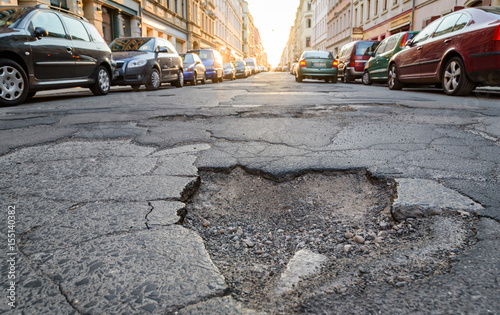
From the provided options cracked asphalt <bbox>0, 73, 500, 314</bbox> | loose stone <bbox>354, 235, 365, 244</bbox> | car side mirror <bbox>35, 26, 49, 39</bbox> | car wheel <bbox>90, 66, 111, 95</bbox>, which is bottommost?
loose stone <bbox>354, 235, 365, 244</bbox>

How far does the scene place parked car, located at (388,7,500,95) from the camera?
6.24 meters

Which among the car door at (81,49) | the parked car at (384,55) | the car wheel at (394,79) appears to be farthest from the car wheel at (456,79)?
the car door at (81,49)

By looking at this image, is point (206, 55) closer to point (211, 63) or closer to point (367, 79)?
point (211, 63)

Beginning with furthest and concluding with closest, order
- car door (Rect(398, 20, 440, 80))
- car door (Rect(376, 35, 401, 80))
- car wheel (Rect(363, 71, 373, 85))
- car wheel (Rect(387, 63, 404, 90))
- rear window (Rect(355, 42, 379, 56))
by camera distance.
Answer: rear window (Rect(355, 42, 379, 56))
car wheel (Rect(363, 71, 373, 85))
car door (Rect(376, 35, 401, 80))
car wheel (Rect(387, 63, 404, 90))
car door (Rect(398, 20, 440, 80))

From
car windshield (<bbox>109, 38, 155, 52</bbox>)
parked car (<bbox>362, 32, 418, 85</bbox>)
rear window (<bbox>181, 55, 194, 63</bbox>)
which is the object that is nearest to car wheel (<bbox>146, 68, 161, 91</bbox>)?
car windshield (<bbox>109, 38, 155, 52</bbox>)

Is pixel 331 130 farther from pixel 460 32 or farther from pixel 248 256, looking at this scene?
pixel 460 32

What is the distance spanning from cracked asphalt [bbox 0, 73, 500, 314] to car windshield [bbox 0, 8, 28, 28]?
2629 mm

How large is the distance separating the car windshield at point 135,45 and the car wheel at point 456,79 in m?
7.85

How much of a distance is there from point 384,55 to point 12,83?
10.1 m

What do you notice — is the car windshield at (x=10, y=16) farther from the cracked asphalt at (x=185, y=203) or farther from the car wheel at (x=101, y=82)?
the cracked asphalt at (x=185, y=203)

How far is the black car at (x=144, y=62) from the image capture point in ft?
33.4

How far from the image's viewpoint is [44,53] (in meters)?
6.62

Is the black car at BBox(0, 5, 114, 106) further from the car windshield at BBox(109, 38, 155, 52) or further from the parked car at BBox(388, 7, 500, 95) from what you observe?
the parked car at BBox(388, 7, 500, 95)

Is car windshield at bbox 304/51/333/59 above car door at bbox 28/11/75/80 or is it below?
above
